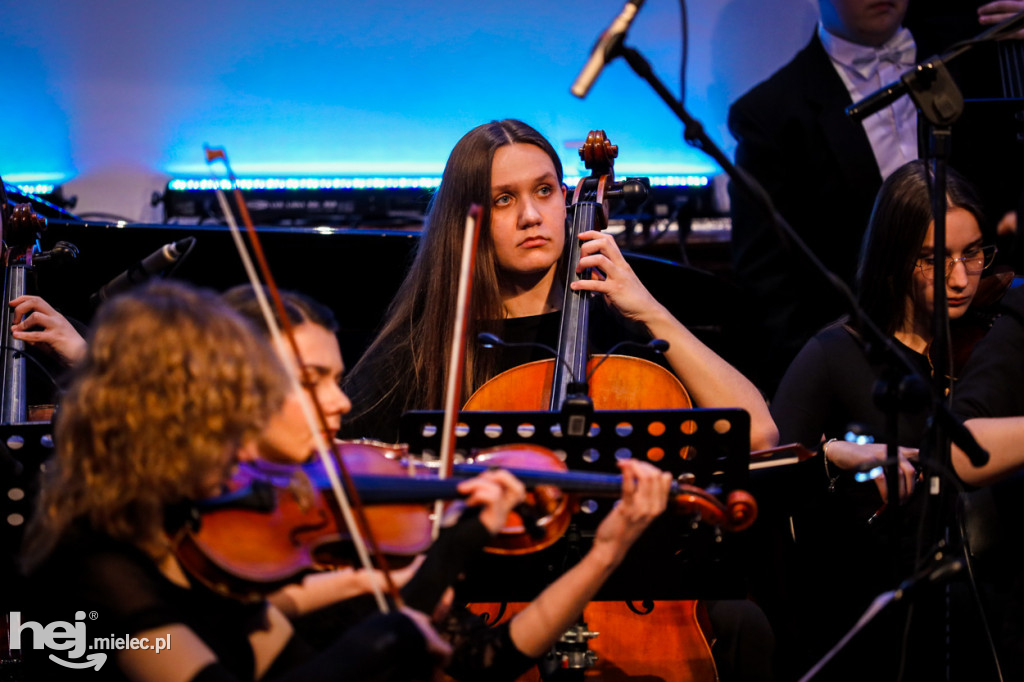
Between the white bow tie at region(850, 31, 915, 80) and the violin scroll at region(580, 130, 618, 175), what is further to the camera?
the white bow tie at region(850, 31, 915, 80)

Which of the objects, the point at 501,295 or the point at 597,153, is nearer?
the point at 597,153

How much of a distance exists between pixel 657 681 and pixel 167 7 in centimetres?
354

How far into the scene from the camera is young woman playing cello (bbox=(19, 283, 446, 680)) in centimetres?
127

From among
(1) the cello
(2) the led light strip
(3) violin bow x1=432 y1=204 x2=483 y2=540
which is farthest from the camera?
(2) the led light strip

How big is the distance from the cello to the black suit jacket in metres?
1.03

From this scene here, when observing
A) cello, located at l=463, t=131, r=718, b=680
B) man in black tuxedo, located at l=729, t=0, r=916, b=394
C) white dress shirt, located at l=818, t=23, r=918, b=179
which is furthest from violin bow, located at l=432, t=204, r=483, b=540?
white dress shirt, located at l=818, t=23, r=918, b=179

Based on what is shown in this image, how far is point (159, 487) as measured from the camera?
4.20 feet

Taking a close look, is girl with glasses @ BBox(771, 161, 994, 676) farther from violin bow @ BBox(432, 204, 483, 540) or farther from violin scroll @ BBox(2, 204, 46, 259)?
violin scroll @ BBox(2, 204, 46, 259)

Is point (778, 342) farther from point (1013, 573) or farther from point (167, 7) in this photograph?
point (167, 7)

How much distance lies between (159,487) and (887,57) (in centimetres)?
301

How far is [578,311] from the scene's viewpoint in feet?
7.32

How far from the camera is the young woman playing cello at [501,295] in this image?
2.27m

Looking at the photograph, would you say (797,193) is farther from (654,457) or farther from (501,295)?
(654,457)

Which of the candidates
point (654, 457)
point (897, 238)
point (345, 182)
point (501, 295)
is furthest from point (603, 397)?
point (345, 182)
